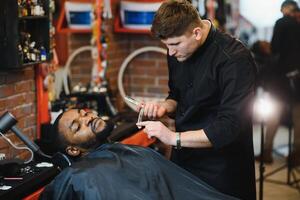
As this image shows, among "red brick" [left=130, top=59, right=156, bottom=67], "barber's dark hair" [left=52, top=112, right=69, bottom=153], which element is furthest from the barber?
"red brick" [left=130, top=59, right=156, bottom=67]

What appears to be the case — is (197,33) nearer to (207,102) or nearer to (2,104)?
(207,102)

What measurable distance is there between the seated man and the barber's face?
1.41 feet

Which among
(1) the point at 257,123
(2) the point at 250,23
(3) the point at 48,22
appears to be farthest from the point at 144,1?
(2) the point at 250,23

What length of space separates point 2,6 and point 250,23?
16.6ft

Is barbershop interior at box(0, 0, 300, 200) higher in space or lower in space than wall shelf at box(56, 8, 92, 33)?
lower

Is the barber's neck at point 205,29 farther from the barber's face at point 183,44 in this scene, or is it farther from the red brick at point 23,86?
the red brick at point 23,86

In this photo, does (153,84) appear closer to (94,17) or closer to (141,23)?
(141,23)

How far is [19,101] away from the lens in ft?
9.73

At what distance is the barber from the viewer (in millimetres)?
2182

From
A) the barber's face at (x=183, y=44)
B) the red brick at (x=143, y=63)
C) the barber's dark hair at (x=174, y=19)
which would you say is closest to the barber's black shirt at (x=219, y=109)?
the barber's face at (x=183, y=44)

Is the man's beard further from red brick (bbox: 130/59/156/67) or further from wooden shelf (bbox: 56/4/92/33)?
red brick (bbox: 130/59/156/67)

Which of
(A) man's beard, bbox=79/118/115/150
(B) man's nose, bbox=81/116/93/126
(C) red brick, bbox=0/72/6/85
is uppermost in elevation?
(C) red brick, bbox=0/72/6/85

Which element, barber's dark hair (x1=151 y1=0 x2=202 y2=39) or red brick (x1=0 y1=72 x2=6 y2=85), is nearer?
barber's dark hair (x1=151 y1=0 x2=202 y2=39)

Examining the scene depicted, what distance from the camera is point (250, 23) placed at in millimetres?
7227
